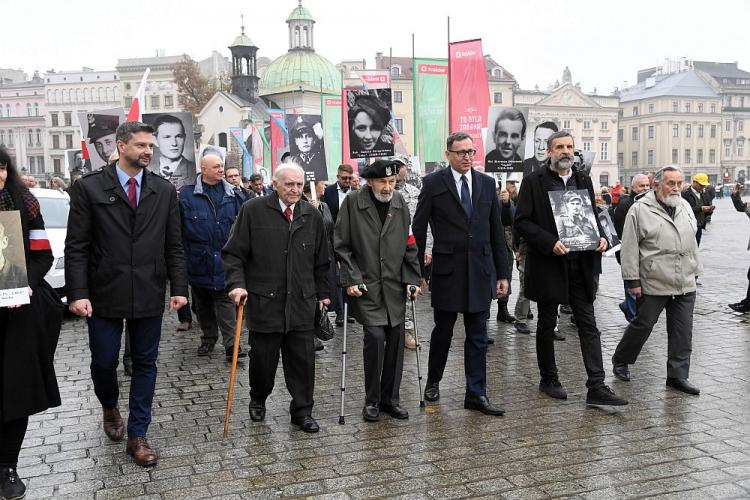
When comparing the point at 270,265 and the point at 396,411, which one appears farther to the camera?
the point at 396,411

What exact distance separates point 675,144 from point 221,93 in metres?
73.4

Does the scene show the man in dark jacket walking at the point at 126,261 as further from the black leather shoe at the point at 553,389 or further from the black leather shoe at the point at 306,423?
the black leather shoe at the point at 553,389

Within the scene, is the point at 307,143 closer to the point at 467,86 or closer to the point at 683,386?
the point at 467,86

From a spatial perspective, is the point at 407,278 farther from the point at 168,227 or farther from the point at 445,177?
the point at 168,227

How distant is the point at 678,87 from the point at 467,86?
11013cm

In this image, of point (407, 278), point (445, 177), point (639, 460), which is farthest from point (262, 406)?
point (639, 460)

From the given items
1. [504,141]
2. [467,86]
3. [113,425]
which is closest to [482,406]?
[113,425]

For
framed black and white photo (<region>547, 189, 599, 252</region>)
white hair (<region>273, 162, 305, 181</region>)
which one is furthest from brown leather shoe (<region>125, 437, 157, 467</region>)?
framed black and white photo (<region>547, 189, 599, 252</region>)

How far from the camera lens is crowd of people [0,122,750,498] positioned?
493 centimetres

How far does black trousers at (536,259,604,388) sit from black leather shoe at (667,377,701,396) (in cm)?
92

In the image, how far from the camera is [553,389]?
663 centimetres

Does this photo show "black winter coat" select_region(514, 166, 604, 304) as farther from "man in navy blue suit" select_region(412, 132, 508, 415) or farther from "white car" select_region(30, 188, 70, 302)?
"white car" select_region(30, 188, 70, 302)

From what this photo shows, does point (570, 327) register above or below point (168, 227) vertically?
below

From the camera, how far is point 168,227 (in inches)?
212
